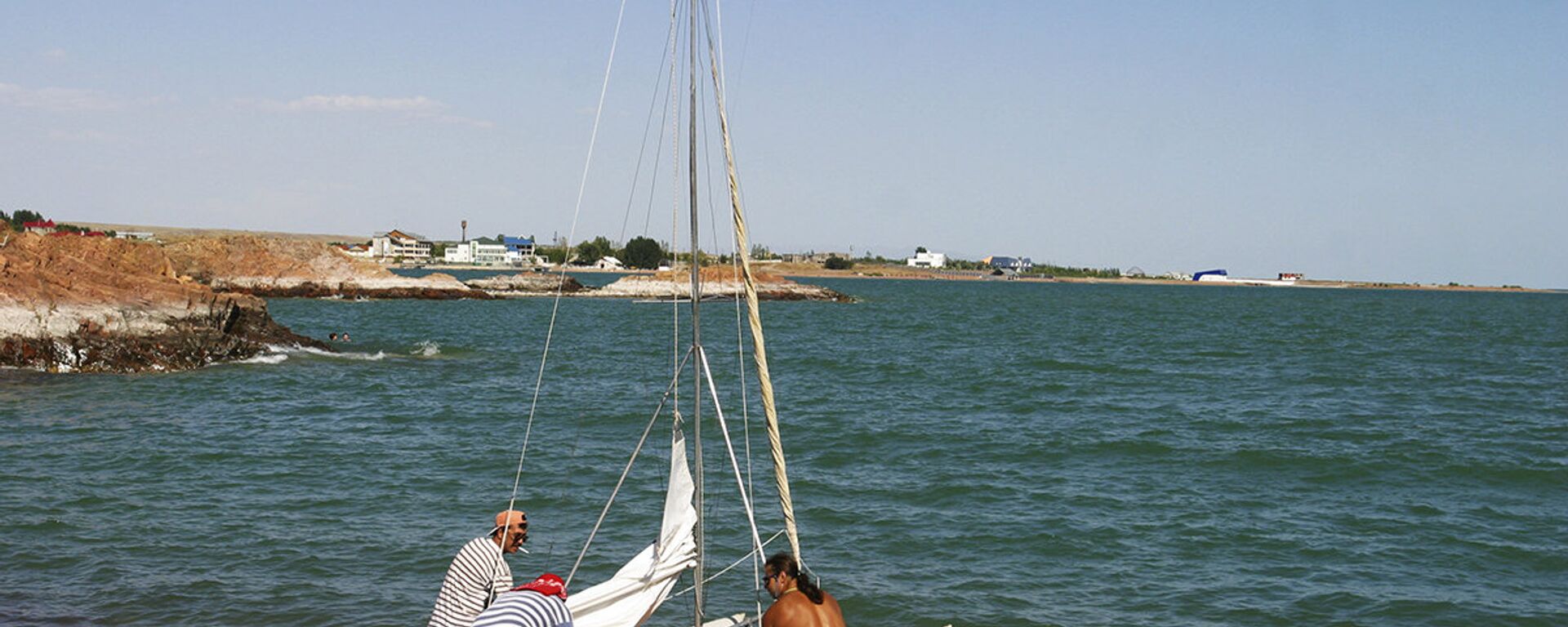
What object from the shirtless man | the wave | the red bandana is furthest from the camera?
the wave

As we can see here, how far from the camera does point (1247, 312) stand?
343 feet

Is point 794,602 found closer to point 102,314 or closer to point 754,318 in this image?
point 754,318

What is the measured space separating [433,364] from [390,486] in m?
21.8

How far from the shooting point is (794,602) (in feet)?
27.7

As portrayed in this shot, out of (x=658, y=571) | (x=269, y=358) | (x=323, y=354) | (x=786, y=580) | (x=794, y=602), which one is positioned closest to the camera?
(x=794, y=602)

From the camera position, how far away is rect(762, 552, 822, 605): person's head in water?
27.8 ft

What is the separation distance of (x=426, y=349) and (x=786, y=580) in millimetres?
40202

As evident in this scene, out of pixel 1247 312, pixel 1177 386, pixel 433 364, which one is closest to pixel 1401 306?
pixel 1247 312

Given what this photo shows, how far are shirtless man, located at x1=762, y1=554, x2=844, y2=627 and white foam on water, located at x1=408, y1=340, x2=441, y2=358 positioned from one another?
1480 inches

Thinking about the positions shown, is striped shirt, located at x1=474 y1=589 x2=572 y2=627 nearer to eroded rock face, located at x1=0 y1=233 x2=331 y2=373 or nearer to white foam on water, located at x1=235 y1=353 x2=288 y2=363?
eroded rock face, located at x1=0 y1=233 x2=331 y2=373

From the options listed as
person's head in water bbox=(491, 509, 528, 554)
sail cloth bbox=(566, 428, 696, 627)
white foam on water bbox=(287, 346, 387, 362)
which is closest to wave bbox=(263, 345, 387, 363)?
white foam on water bbox=(287, 346, 387, 362)

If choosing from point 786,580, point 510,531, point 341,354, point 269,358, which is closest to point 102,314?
point 269,358

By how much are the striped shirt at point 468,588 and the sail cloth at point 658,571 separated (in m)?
0.62

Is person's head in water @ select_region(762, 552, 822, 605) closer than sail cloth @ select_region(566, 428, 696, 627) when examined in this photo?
Yes
